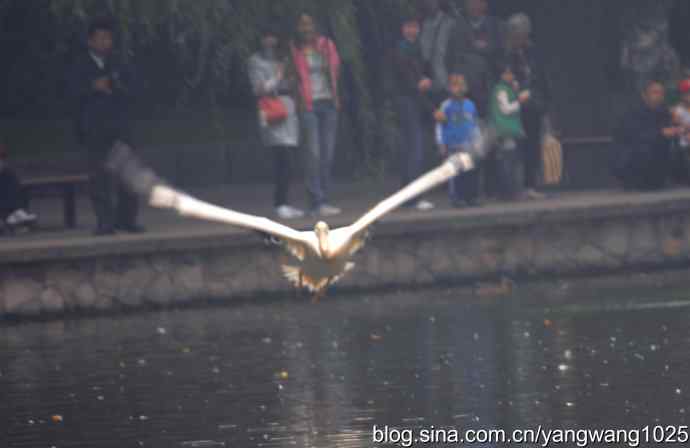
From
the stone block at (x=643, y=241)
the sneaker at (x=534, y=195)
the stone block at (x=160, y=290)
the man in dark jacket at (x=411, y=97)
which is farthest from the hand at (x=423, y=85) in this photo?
the stone block at (x=160, y=290)

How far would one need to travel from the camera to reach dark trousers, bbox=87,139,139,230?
1770cm

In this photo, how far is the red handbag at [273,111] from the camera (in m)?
18.6

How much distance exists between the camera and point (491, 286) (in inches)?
707

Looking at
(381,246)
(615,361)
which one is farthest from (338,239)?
(381,246)

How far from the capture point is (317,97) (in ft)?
62.2

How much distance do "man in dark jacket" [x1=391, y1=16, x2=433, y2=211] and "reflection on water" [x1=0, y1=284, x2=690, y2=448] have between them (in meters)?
2.34

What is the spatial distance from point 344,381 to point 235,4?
631 centimetres

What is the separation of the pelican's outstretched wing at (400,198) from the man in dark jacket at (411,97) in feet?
17.0

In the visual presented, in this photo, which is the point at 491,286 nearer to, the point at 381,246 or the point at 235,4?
the point at 381,246

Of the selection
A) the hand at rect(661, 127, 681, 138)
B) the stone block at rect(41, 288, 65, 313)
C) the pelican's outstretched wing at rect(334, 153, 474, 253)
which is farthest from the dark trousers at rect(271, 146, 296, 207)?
the pelican's outstretched wing at rect(334, 153, 474, 253)

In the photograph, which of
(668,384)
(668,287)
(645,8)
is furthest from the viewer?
(645,8)

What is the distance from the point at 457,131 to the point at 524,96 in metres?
1.22

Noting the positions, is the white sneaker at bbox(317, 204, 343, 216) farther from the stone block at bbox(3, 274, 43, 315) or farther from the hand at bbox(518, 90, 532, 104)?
the stone block at bbox(3, 274, 43, 315)

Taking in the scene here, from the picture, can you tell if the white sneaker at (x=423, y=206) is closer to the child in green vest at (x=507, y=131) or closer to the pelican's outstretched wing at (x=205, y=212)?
the child in green vest at (x=507, y=131)
